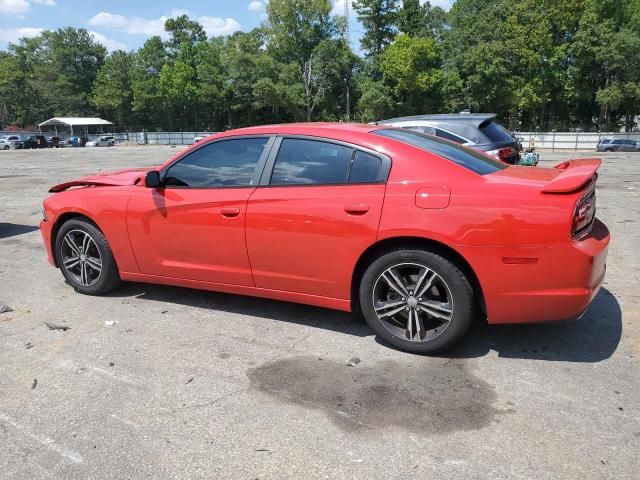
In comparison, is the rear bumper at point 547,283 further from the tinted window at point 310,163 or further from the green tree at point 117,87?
the green tree at point 117,87

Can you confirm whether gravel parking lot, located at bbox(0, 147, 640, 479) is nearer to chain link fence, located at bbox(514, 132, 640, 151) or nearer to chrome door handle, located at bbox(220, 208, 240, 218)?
chrome door handle, located at bbox(220, 208, 240, 218)

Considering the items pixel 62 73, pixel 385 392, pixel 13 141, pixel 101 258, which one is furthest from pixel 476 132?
pixel 62 73

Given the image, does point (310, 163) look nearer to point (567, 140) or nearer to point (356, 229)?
point (356, 229)

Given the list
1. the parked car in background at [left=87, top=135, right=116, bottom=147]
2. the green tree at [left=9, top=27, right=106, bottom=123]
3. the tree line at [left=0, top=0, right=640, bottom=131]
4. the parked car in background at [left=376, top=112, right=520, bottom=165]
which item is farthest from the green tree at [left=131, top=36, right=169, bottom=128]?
the parked car in background at [left=376, top=112, right=520, bottom=165]

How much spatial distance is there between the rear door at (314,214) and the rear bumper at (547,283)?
87 cm

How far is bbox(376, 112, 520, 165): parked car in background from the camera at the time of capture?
27.9ft

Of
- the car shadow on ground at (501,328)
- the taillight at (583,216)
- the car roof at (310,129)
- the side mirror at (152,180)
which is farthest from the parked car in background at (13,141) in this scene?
the taillight at (583,216)

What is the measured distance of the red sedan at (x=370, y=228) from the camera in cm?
337

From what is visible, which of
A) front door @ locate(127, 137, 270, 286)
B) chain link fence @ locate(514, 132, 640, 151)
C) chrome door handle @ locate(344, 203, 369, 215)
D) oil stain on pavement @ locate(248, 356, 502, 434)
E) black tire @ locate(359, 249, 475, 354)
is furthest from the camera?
chain link fence @ locate(514, 132, 640, 151)

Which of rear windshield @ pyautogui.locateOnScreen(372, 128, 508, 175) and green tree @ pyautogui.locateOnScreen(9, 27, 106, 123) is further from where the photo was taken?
green tree @ pyautogui.locateOnScreen(9, 27, 106, 123)

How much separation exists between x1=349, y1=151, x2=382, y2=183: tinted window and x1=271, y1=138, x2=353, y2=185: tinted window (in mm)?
54

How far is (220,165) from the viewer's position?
4391 millimetres

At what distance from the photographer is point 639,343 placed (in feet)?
12.7

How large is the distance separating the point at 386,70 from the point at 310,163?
2317 inches
